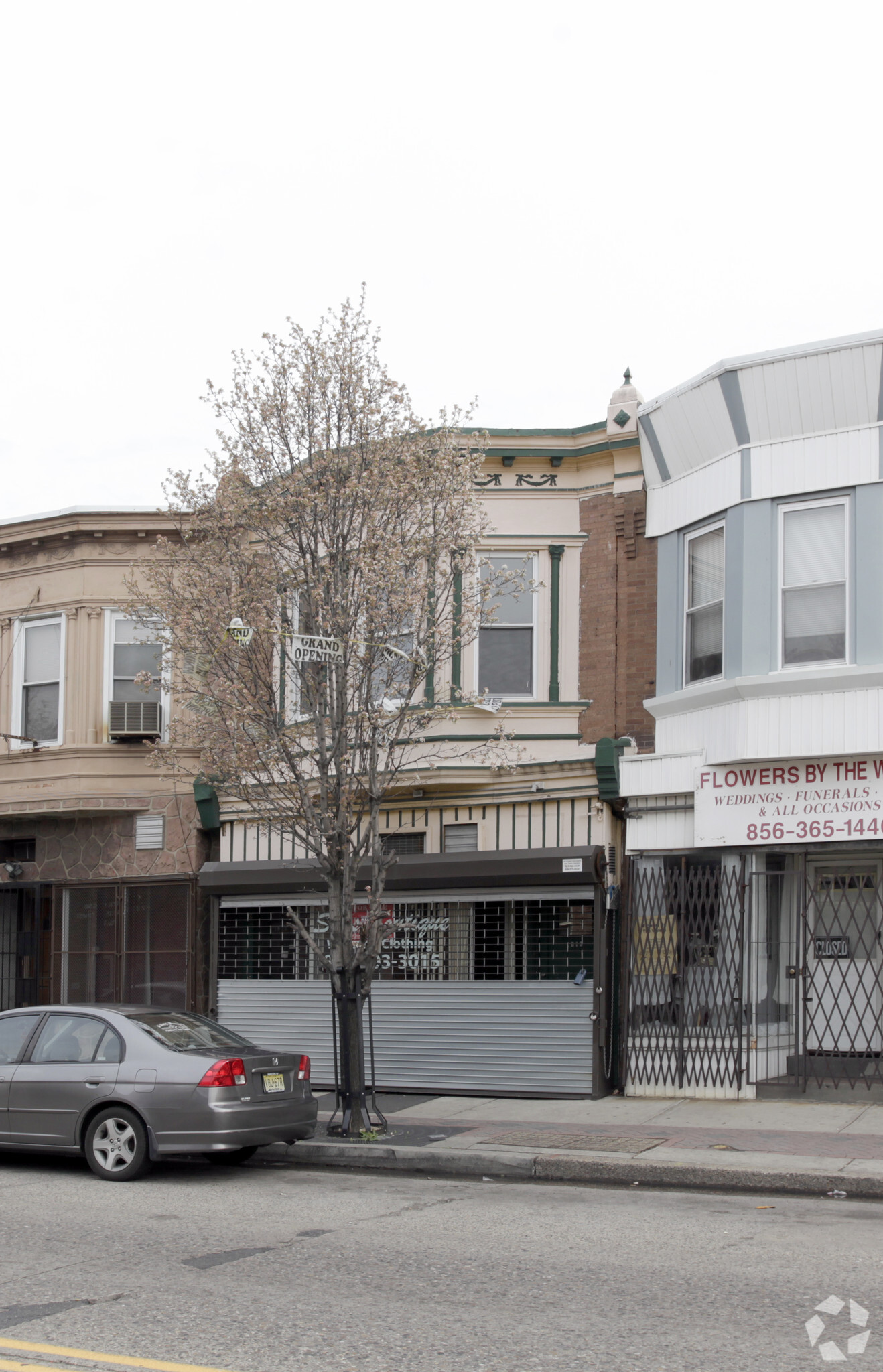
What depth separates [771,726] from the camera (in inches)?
536

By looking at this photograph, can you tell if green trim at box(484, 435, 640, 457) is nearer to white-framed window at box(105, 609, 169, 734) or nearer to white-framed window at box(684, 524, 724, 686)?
white-framed window at box(684, 524, 724, 686)

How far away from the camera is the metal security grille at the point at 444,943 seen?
15008 millimetres

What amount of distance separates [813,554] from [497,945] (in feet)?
17.9

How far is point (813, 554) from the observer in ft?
45.4

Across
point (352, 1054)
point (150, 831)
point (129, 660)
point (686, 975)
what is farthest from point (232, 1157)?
point (129, 660)

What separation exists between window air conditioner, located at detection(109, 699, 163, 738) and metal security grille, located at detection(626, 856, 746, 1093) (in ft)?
23.2

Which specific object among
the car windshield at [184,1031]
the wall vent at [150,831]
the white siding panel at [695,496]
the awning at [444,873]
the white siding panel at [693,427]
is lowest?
the car windshield at [184,1031]

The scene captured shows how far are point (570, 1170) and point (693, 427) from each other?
7.74 metres

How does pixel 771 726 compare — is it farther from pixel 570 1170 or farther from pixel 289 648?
pixel 570 1170

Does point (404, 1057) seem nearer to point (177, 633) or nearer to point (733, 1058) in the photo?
point (733, 1058)

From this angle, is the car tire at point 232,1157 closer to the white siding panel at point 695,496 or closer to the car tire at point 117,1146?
the car tire at point 117,1146

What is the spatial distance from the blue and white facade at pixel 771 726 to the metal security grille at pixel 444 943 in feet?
3.03

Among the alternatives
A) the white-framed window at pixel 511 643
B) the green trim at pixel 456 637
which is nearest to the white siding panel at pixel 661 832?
the white-framed window at pixel 511 643

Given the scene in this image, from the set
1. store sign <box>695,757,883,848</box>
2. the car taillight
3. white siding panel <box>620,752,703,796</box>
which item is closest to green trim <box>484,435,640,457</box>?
white siding panel <box>620,752,703,796</box>
